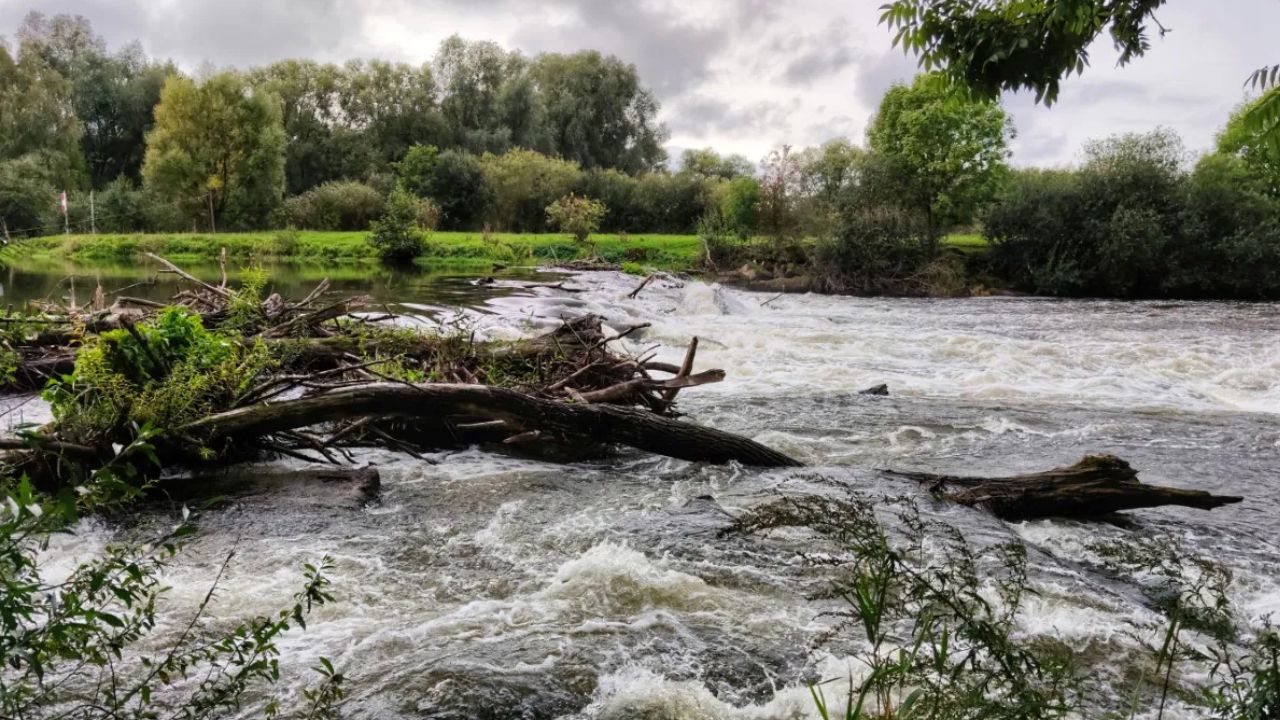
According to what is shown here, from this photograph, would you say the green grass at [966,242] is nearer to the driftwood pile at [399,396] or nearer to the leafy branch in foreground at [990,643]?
the driftwood pile at [399,396]

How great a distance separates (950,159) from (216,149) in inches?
1662

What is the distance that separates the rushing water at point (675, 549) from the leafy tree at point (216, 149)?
46924mm

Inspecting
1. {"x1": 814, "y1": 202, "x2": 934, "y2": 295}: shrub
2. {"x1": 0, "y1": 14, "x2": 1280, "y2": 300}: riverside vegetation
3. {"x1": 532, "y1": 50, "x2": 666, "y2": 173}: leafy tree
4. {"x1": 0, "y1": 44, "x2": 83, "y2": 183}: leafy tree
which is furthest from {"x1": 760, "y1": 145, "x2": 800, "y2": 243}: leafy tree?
{"x1": 0, "y1": 44, "x2": 83, "y2": 183}: leafy tree

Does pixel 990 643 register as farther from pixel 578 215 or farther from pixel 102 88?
pixel 102 88

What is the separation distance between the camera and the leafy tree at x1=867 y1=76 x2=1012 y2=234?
34.8m

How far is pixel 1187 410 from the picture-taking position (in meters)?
10.9

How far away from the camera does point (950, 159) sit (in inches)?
1371

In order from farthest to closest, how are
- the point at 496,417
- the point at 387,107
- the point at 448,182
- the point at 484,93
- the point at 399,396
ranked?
1. the point at 484,93
2. the point at 387,107
3. the point at 448,182
4. the point at 496,417
5. the point at 399,396

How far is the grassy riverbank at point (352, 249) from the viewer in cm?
3859

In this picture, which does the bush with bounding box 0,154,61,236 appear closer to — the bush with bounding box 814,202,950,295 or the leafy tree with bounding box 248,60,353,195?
the leafy tree with bounding box 248,60,353,195

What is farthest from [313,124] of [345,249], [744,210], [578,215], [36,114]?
[744,210]

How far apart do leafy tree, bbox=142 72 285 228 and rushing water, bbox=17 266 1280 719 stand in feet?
154

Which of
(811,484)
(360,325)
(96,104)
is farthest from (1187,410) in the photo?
(96,104)

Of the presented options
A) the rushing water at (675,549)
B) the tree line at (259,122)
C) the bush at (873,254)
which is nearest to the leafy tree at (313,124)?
the tree line at (259,122)
